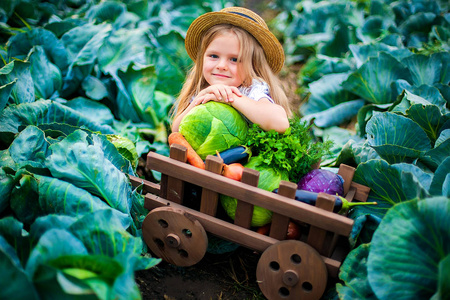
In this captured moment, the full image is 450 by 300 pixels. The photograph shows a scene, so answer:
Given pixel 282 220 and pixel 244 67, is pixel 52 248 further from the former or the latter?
pixel 244 67

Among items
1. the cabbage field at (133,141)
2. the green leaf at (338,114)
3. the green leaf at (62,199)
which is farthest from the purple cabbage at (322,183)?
the green leaf at (338,114)

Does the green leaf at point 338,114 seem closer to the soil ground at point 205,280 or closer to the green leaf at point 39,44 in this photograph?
the soil ground at point 205,280

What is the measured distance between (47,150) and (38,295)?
1.00 meters

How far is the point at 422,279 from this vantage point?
1.53 m

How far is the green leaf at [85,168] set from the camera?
1913 millimetres

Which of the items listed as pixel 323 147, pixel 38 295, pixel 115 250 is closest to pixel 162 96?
pixel 323 147

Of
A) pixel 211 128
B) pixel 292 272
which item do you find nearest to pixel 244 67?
pixel 211 128

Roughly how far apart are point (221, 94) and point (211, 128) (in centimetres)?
22

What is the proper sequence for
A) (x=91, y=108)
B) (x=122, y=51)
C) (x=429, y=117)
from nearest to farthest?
1. (x=429, y=117)
2. (x=91, y=108)
3. (x=122, y=51)

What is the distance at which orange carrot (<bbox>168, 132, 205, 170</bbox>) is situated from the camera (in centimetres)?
201

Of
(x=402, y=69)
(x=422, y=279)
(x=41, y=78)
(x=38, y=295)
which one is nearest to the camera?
(x=38, y=295)

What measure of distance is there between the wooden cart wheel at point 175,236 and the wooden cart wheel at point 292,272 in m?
0.36

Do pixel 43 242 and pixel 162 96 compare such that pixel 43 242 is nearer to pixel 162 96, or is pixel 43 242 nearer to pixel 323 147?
pixel 323 147

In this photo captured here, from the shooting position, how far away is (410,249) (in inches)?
60.2
